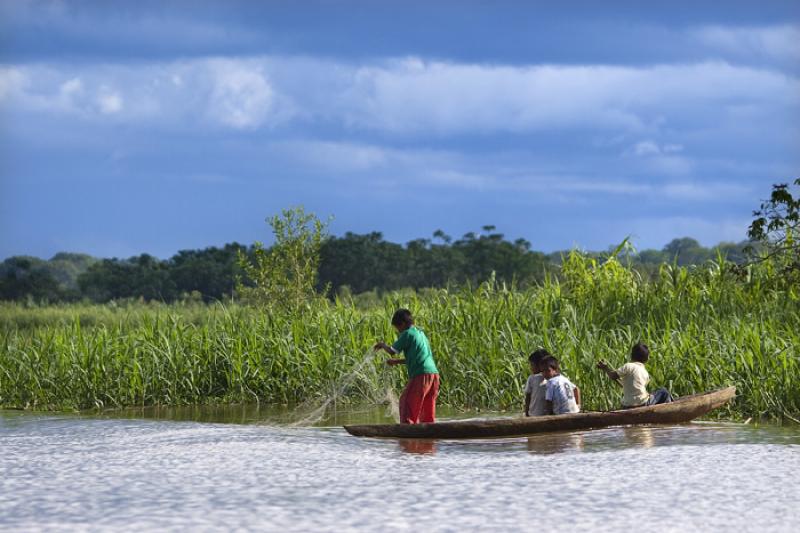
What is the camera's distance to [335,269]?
6059 cm

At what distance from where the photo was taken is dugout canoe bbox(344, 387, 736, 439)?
436 inches

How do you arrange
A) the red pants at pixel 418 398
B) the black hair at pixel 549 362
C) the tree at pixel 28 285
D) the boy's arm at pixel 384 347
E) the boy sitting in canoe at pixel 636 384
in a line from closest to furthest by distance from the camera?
the boy's arm at pixel 384 347, the black hair at pixel 549 362, the red pants at pixel 418 398, the boy sitting in canoe at pixel 636 384, the tree at pixel 28 285

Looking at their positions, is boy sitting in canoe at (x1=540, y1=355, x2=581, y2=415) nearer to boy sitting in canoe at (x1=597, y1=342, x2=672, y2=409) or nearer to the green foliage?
boy sitting in canoe at (x1=597, y1=342, x2=672, y2=409)

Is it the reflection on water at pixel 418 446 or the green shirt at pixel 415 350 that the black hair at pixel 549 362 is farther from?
the reflection on water at pixel 418 446

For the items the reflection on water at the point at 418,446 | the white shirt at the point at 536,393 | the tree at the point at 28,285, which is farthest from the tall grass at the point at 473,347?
Result: the tree at the point at 28,285

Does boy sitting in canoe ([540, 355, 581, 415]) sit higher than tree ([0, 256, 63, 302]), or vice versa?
tree ([0, 256, 63, 302])

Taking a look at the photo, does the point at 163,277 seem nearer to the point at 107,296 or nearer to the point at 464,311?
the point at 107,296

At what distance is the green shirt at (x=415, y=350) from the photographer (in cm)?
1178

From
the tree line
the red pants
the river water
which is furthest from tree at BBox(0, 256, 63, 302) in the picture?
the red pants

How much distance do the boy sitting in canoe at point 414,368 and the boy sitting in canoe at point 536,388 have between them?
1083mm

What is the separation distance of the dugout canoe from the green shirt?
2.96 feet

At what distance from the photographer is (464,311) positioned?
16500 millimetres

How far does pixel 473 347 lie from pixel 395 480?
648 cm

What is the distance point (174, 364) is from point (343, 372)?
2.82m
